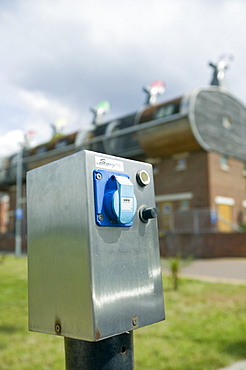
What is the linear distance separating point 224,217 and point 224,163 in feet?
11.4

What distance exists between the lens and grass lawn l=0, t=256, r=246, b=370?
13.8 ft

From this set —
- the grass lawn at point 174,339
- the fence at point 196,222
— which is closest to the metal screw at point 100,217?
the grass lawn at point 174,339

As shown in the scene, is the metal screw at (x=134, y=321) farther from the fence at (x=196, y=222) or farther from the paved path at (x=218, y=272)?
the fence at (x=196, y=222)

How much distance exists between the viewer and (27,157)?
30.1m

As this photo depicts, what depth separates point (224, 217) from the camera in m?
22.9

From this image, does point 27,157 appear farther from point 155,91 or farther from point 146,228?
point 146,228

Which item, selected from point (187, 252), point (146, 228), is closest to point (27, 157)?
point (187, 252)

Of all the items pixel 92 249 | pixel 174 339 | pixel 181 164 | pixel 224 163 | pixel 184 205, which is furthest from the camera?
pixel 224 163

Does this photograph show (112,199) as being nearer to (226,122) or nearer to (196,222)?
(196,222)

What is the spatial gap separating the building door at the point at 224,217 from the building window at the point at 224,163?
7.49 ft

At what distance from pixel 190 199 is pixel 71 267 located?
832 inches

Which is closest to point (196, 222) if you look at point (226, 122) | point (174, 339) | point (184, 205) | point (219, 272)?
point (184, 205)

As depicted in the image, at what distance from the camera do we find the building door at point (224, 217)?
20.5 metres

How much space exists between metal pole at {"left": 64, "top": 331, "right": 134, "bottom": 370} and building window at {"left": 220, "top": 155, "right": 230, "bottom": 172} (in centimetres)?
2203
